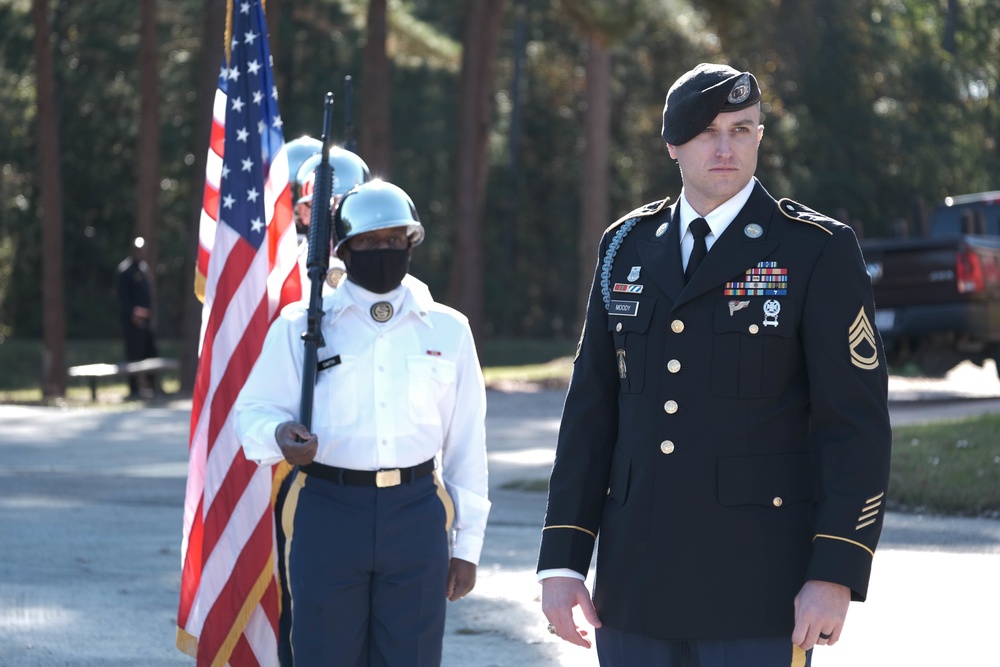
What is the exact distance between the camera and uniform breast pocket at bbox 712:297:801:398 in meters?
3.23

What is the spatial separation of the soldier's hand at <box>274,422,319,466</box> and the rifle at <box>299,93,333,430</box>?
0.41ft

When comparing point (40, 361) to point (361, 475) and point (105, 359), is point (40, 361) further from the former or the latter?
point (361, 475)

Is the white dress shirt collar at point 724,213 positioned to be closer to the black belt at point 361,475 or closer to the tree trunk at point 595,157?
the black belt at point 361,475

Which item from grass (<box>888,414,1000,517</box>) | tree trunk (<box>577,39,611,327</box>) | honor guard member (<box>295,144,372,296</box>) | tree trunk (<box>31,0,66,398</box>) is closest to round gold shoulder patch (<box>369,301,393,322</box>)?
honor guard member (<box>295,144,372,296</box>)

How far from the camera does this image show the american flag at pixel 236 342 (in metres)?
5.76

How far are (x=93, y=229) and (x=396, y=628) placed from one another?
40.5 metres

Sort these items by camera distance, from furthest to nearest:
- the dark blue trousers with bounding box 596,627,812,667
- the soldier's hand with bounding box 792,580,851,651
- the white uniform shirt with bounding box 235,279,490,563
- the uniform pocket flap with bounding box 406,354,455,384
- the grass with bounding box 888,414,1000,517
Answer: the grass with bounding box 888,414,1000,517
the uniform pocket flap with bounding box 406,354,455,384
the white uniform shirt with bounding box 235,279,490,563
the dark blue trousers with bounding box 596,627,812,667
the soldier's hand with bounding box 792,580,851,651

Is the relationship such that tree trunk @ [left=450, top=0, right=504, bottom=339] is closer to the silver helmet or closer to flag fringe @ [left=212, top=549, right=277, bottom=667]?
flag fringe @ [left=212, top=549, right=277, bottom=667]

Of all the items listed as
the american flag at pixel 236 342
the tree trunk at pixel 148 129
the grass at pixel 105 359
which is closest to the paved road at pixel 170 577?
the american flag at pixel 236 342

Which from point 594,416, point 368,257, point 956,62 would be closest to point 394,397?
point 368,257

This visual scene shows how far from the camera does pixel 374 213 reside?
4773 millimetres

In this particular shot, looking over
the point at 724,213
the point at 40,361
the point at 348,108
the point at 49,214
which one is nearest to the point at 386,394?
the point at 348,108

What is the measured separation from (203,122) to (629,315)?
19.4m

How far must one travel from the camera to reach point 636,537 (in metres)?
3.34
